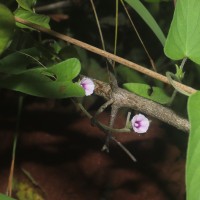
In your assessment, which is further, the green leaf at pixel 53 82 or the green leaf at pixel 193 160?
the green leaf at pixel 53 82

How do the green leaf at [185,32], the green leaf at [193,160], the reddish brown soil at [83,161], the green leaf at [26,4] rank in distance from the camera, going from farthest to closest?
the reddish brown soil at [83,161] < the green leaf at [26,4] < the green leaf at [185,32] < the green leaf at [193,160]

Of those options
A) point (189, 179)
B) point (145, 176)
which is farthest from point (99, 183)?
point (189, 179)

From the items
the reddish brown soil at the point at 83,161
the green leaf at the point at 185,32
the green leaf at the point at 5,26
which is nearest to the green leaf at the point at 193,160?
the green leaf at the point at 185,32

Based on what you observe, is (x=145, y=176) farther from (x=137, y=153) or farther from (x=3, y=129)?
(x=3, y=129)

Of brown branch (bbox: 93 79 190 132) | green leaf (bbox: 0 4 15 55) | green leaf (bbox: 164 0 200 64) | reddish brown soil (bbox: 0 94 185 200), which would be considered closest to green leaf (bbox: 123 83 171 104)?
brown branch (bbox: 93 79 190 132)

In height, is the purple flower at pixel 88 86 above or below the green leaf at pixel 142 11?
below

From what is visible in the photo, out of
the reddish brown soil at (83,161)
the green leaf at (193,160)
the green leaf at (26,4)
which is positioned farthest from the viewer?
the reddish brown soil at (83,161)

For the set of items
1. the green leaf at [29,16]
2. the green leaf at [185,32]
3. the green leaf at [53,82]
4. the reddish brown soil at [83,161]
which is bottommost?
the reddish brown soil at [83,161]

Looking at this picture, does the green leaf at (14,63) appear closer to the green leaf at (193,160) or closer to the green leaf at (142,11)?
the green leaf at (142,11)
